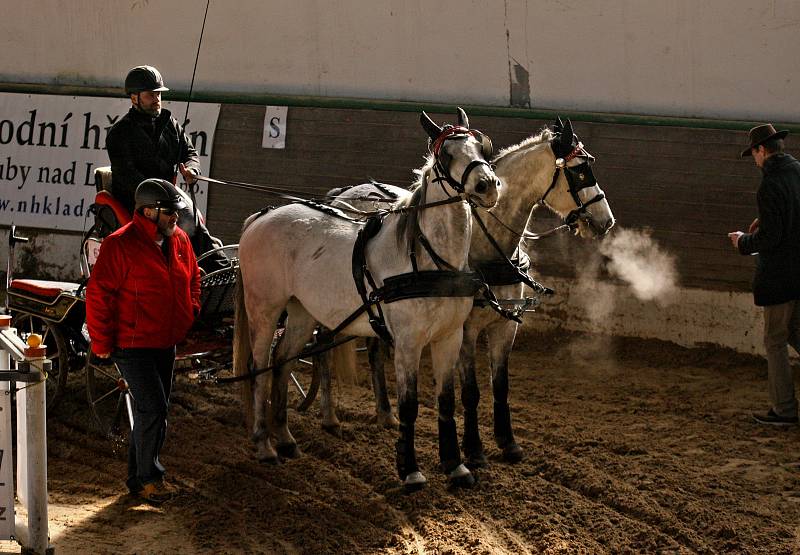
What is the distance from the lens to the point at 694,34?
1044cm

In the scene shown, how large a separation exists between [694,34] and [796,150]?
1.56 meters

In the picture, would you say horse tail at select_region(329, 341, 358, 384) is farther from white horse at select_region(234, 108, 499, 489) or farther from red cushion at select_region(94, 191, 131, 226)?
red cushion at select_region(94, 191, 131, 226)

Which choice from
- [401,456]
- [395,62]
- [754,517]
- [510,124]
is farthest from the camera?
[395,62]

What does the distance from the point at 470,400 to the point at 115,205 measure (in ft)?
9.54

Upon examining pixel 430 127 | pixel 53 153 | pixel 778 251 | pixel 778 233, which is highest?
pixel 53 153

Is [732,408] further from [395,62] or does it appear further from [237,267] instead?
[395,62]

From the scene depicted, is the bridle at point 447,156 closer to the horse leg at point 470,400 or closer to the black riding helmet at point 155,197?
the horse leg at point 470,400

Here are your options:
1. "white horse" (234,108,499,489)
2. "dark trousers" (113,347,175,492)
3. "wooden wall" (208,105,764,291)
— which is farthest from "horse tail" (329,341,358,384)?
"wooden wall" (208,105,764,291)

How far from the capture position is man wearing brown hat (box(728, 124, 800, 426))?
7824mm

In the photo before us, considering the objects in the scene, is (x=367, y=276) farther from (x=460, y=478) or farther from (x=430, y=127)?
(x=460, y=478)

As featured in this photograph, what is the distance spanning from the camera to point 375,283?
6.45 metres

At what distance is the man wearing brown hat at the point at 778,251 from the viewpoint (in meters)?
7.82

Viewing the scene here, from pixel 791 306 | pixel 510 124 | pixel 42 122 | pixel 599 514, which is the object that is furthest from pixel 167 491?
pixel 42 122

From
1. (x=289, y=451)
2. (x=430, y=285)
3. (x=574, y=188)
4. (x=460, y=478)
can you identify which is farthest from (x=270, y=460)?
(x=574, y=188)
